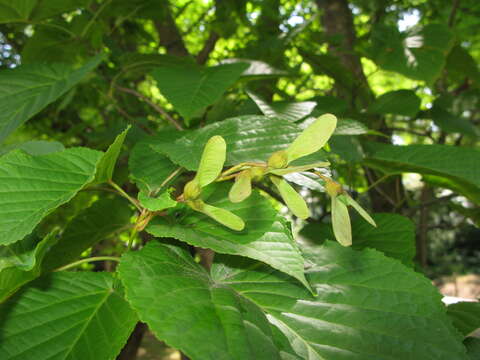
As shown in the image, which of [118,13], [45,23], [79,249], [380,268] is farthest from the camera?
[118,13]

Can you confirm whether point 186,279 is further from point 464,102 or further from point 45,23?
point 464,102

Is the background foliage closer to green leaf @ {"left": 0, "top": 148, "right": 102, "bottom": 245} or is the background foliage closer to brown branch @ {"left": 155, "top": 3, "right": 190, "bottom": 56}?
green leaf @ {"left": 0, "top": 148, "right": 102, "bottom": 245}

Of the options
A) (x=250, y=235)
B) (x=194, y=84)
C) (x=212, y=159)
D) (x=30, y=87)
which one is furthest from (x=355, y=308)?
(x=30, y=87)

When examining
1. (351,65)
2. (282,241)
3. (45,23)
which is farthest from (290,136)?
(351,65)

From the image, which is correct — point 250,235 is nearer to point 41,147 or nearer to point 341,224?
point 341,224

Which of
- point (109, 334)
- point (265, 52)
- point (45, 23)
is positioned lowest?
point (109, 334)

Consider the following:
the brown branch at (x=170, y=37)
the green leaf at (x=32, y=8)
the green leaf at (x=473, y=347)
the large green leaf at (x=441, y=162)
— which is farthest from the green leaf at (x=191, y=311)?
the brown branch at (x=170, y=37)
